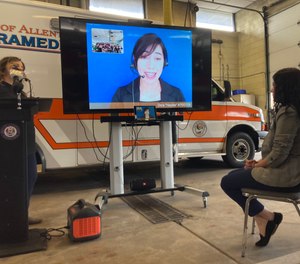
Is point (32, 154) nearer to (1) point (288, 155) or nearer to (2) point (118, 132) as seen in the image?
(2) point (118, 132)

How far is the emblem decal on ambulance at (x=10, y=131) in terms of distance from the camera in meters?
2.44

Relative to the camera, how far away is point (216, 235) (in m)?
2.75

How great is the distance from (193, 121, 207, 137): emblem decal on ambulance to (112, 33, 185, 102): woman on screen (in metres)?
1.96

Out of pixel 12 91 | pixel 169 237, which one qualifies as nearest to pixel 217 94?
pixel 169 237

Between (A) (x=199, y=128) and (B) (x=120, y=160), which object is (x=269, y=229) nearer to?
(B) (x=120, y=160)

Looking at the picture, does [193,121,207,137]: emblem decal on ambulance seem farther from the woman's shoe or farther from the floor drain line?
the woman's shoe

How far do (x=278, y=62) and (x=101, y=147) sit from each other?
9.61 metres

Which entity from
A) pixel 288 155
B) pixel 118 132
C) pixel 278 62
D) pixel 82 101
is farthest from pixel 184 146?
pixel 278 62

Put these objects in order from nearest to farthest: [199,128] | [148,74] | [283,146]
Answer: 1. [283,146]
2. [148,74]
3. [199,128]

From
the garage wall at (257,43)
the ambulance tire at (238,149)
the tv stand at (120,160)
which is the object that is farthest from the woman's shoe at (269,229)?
the garage wall at (257,43)

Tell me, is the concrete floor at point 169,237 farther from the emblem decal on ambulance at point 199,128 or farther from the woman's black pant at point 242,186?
the emblem decal on ambulance at point 199,128

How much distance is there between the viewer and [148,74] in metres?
3.73

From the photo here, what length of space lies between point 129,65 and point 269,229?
2.26m

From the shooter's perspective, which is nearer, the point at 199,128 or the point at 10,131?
the point at 10,131
